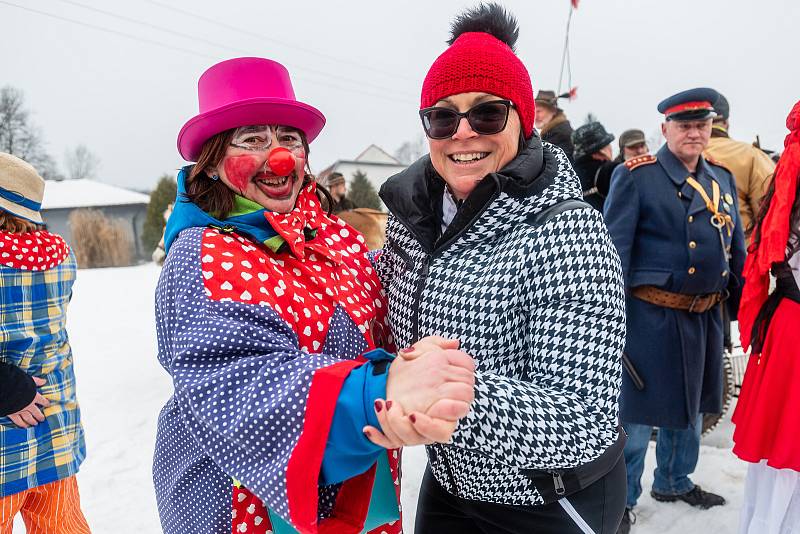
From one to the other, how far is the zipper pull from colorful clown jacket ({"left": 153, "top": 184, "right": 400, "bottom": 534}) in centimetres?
40

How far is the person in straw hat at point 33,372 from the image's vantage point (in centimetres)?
218

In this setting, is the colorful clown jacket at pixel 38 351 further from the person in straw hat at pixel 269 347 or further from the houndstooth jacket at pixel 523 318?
the houndstooth jacket at pixel 523 318

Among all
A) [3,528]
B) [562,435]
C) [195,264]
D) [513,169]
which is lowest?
[3,528]

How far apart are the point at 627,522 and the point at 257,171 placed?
2.57m

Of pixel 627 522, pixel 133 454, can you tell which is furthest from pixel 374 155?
pixel 627 522

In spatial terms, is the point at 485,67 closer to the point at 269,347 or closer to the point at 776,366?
the point at 269,347

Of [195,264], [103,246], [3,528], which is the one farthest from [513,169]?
[103,246]

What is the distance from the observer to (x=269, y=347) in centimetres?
108

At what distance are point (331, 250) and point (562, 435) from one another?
2.67ft

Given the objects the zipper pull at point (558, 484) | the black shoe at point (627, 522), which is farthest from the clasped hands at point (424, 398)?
the black shoe at point (627, 522)

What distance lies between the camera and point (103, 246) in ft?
55.4

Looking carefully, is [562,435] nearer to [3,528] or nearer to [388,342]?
[388,342]

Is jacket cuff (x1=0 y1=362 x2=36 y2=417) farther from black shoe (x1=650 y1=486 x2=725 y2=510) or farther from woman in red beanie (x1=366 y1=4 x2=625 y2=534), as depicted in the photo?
black shoe (x1=650 y1=486 x2=725 y2=510)

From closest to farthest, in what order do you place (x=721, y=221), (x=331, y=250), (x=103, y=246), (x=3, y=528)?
(x=331, y=250), (x=3, y=528), (x=721, y=221), (x=103, y=246)
